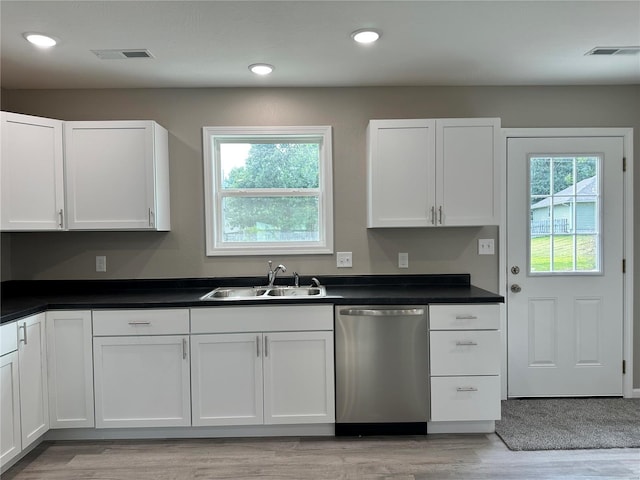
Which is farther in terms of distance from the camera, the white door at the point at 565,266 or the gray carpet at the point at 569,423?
the white door at the point at 565,266

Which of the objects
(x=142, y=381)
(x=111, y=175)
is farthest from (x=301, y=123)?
(x=142, y=381)

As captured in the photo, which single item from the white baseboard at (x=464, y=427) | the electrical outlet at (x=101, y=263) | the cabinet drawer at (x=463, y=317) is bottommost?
the white baseboard at (x=464, y=427)

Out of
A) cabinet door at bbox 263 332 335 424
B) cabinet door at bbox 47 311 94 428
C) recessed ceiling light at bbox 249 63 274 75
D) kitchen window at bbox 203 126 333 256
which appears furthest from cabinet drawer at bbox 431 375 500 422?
recessed ceiling light at bbox 249 63 274 75

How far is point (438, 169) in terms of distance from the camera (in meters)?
2.93

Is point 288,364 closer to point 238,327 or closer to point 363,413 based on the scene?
point 238,327

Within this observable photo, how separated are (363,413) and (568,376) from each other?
1.72 meters

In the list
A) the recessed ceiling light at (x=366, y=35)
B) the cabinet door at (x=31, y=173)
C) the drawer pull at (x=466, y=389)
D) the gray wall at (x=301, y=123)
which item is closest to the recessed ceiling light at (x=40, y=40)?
the cabinet door at (x=31, y=173)

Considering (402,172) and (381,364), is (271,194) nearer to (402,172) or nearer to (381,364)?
(402,172)

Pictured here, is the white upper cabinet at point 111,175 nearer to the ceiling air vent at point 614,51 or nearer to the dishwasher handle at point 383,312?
the dishwasher handle at point 383,312

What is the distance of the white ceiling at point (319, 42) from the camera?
82.6 inches

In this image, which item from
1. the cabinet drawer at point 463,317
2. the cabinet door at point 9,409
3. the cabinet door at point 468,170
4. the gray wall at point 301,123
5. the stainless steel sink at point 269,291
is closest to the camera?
the cabinet door at point 9,409

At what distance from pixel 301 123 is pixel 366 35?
99 cm

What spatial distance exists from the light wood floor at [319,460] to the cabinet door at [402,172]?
142 centimetres

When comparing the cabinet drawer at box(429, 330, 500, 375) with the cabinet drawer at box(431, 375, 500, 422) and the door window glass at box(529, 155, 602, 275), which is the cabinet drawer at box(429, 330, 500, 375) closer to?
the cabinet drawer at box(431, 375, 500, 422)
